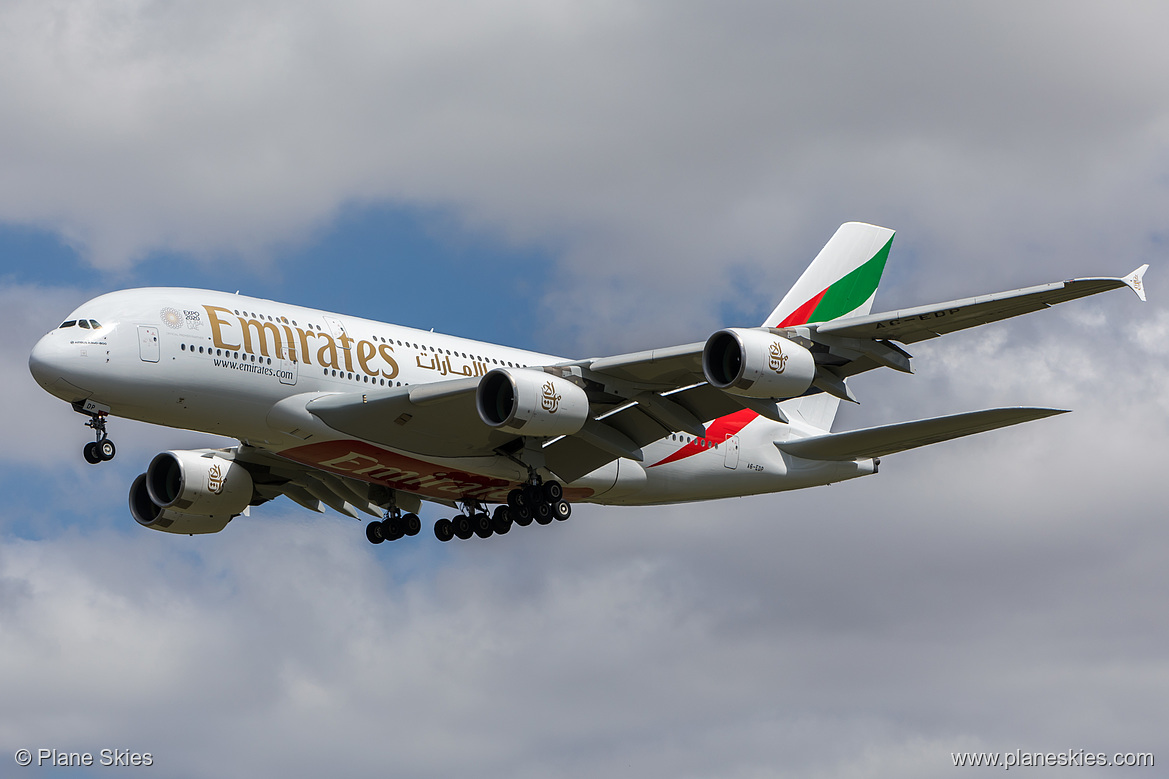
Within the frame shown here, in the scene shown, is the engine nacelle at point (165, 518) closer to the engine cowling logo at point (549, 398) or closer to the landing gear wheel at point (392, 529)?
the landing gear wheel at point (392, 529)

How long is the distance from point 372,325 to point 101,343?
22.9ft

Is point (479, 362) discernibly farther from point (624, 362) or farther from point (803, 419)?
point (803, 419)

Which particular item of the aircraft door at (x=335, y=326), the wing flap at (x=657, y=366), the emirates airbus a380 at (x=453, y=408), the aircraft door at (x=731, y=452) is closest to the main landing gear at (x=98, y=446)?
the emirates airbus a380 at (x=453, y=408)

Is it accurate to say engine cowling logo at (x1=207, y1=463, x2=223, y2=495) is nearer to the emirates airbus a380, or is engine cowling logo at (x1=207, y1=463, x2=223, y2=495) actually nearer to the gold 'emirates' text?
the emirates airbus a380

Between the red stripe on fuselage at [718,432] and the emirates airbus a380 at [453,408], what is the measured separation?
4 cm

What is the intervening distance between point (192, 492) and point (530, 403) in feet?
40.8

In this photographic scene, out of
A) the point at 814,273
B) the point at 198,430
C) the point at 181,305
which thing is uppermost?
the point at 814,273

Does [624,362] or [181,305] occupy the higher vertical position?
[181,305]

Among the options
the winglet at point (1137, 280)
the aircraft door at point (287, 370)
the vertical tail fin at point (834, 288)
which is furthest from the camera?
the vertical tail fin at point (834, 288)

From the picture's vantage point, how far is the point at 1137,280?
88.9 ft

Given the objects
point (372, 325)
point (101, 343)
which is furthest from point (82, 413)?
point (372, 325)

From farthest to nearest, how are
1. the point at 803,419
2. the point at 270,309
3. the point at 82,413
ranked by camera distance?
the point at 803,419 → the point at 270,309 → the point at 82,413

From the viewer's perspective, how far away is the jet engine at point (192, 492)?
4031cm

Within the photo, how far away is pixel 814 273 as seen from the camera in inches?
1816
